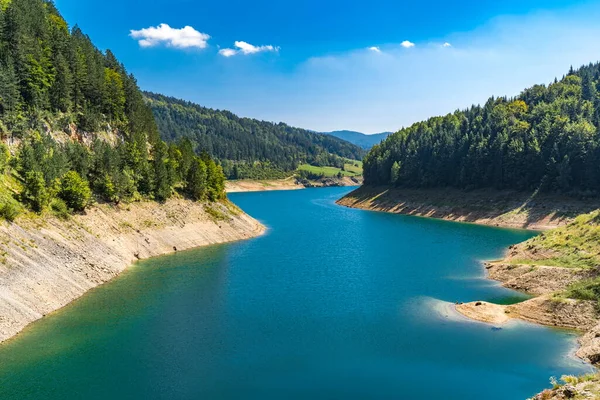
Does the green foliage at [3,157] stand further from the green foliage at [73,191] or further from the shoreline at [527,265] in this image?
the shoreline at [527,265]

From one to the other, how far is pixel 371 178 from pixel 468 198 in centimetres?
6004

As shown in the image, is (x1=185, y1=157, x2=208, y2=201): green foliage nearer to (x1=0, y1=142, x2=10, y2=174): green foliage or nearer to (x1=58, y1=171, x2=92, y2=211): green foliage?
(x1=58, y1=171, x2=92, y2=211): green foliage

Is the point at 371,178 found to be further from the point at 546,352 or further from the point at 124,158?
the point at 546,352

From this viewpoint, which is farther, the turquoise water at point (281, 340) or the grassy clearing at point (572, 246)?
the grassy clearing at point (572, 246)

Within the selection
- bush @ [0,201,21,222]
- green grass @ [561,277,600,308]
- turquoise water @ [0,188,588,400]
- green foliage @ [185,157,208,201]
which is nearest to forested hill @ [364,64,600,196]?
turquoise water @ [0,188,588,400]

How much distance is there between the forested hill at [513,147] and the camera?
120 metres

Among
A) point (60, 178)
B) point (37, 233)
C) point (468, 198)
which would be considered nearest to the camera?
point (37, 233)

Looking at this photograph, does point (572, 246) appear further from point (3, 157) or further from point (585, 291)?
point (3, 157)

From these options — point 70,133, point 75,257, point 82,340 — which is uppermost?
point 70,133

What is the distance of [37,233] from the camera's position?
5472 centimetres

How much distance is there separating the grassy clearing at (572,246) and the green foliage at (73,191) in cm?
6739

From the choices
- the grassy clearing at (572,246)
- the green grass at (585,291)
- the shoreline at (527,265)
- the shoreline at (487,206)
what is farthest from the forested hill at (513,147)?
the green grass at (585,291)

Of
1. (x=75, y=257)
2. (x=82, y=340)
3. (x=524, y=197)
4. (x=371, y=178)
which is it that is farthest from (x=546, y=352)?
(x=371, y=178)

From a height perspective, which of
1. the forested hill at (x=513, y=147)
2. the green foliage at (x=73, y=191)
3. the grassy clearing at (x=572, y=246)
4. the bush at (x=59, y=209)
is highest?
the forested hill at (x=513, y=147)
